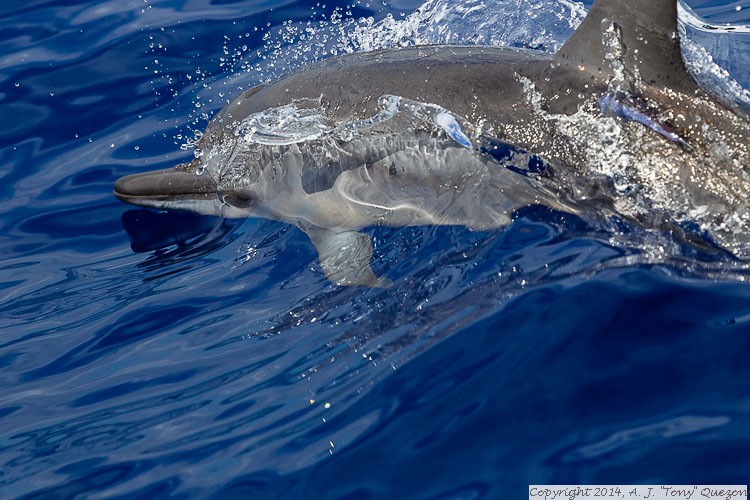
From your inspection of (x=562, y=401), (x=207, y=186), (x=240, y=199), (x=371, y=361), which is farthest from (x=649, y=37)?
(x=207, y=186)

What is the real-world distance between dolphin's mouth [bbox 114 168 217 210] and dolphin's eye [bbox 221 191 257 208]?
0.09 meters

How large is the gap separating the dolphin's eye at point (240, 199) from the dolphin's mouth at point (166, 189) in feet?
0.30

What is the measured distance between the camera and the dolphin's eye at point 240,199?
6078 mm

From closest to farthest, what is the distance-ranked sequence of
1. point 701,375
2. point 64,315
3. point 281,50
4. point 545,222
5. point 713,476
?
1. point 713,476
2. point 701,375
3. point 545,222
4. point 64,315
5. point 281,50

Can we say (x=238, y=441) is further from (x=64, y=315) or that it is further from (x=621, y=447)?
(x=64, y=315)

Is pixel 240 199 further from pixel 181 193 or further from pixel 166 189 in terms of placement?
pixel 166 189

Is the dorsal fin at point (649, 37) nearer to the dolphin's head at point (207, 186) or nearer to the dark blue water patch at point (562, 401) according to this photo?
the dark blue water patch at point (562, 401)

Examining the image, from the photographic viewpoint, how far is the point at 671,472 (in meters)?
3.41

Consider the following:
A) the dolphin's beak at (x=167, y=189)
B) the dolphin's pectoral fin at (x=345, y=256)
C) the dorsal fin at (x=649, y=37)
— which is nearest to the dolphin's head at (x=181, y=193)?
the dolphin's beak at (x=167, y=189)

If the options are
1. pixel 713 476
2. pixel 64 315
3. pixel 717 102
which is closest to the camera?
pixel 713 476

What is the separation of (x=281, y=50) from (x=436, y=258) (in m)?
4.49

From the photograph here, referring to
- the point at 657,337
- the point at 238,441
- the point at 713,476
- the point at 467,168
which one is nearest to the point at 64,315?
the point at 238,441

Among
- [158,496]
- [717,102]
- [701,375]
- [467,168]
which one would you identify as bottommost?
[158,496]

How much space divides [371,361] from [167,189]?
2430 millimetres
